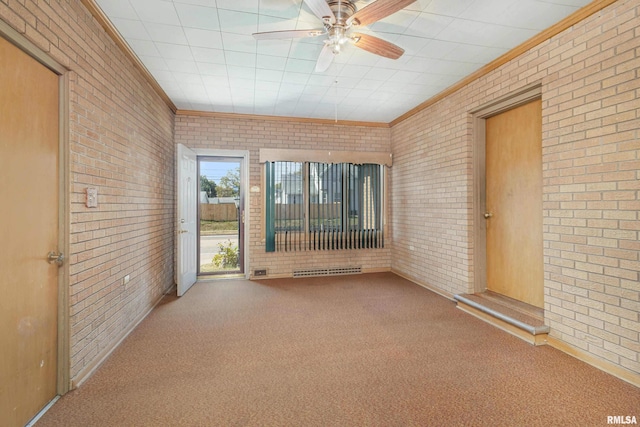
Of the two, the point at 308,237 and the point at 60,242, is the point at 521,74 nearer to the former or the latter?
the point at 308,237

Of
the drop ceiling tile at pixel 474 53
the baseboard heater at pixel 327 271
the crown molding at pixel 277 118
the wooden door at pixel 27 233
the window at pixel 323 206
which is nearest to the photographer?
the wooden door at pixel 27 233

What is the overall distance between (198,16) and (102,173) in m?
1.53

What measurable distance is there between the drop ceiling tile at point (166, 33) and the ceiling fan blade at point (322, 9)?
4.39 feet

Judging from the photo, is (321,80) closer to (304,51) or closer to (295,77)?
(295,77)

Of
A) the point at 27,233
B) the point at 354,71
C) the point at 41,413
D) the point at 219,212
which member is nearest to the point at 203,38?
the point at 354,71

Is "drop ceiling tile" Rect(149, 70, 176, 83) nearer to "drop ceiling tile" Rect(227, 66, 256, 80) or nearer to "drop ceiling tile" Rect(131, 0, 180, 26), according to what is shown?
"drop ceiling tile" Rect(227, 66, 256, 80)

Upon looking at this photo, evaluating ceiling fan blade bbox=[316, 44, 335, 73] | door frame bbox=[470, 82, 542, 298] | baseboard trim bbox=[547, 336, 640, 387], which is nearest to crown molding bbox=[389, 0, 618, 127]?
door frame bbox=[470, 82, 542, 298]

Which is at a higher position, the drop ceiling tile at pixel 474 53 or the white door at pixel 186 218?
the drop ceiling tile at pixel 474 53

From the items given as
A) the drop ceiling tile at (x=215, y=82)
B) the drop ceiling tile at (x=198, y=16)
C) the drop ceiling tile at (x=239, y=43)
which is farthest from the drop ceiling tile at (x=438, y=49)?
the drop ceiling tile at (x=215, y=82)

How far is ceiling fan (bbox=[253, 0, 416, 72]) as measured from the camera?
1.87 meters

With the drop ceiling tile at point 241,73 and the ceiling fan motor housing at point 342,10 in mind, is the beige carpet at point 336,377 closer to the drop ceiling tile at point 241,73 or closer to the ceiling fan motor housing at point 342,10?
the ceiling fan motor housing at point 342,10

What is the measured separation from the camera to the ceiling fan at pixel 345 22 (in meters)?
1.87

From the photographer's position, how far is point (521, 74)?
9.37ft

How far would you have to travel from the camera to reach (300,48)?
2787mm
